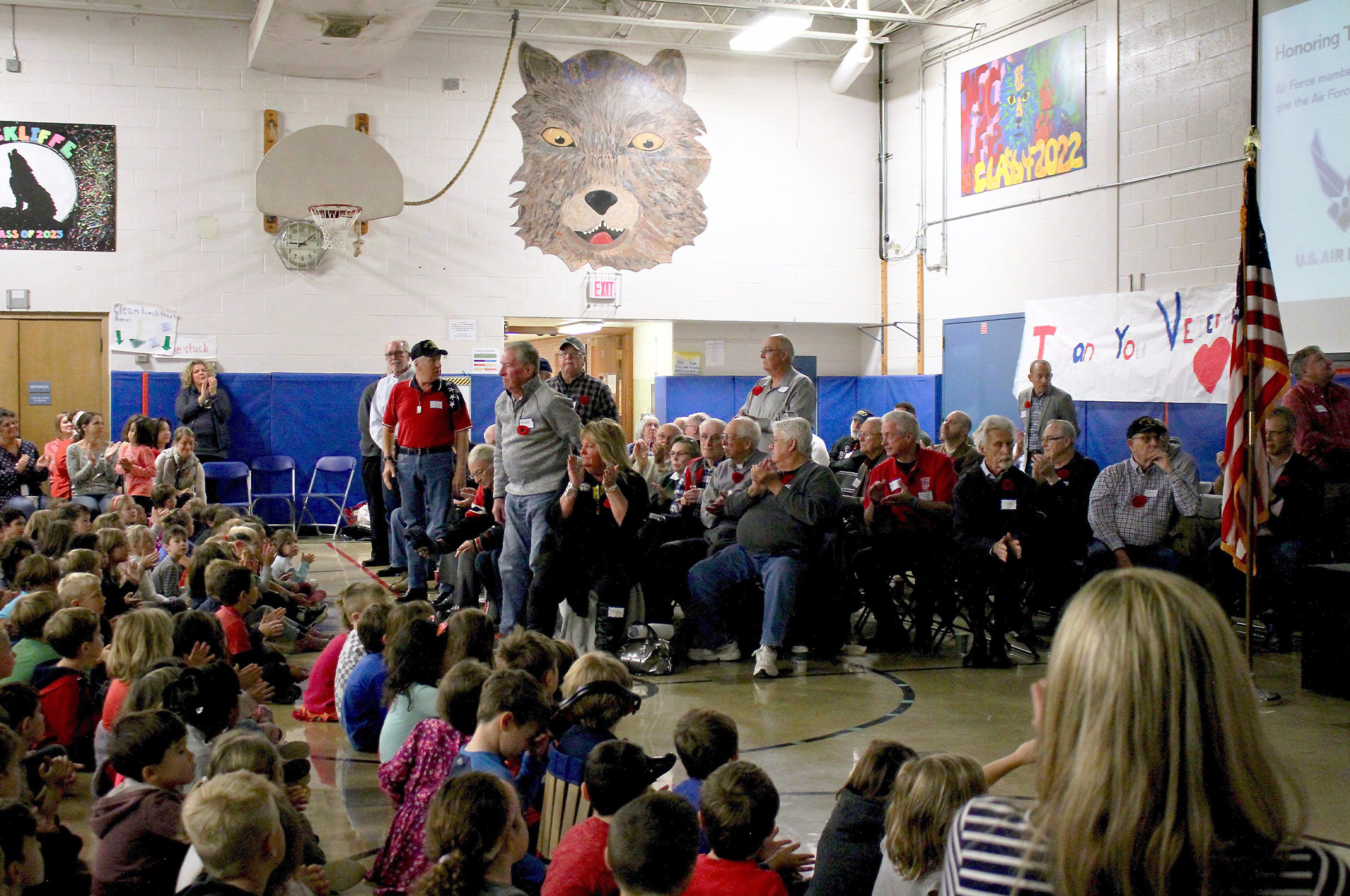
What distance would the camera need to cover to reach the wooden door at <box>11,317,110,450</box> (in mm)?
10773

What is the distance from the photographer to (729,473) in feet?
19.9

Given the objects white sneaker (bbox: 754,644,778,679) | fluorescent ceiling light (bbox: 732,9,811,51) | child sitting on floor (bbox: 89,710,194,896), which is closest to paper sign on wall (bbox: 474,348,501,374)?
fluorescent ceiling light (bbox: 732,9,811,51)

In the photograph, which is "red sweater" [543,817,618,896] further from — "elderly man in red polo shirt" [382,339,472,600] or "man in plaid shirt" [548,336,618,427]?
"elderly man in red polo shirt" [382,339,472,600]

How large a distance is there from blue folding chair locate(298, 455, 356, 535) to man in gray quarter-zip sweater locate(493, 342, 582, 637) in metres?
5.81

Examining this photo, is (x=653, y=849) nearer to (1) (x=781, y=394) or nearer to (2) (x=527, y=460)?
(2) (x=527, y=460)

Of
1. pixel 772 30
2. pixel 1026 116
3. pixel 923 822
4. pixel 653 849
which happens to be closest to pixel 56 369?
pixel 772 30

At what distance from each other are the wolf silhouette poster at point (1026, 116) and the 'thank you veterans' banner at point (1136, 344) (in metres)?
1.41

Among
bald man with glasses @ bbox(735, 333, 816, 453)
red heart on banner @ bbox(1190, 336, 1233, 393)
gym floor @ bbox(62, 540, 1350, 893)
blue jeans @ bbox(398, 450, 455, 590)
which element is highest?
red heart on banner @ bbox(1190, 336, 1233, 393)

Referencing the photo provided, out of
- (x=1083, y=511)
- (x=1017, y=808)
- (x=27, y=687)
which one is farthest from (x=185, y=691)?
(x=1083, y=511)

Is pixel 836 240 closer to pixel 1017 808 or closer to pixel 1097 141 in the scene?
pixel 1097 141

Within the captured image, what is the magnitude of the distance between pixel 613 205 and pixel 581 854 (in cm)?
1063

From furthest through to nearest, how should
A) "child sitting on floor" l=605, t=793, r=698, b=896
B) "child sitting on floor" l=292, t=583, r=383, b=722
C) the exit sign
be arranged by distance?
the exit sign → "child sitting on floor" l=292, t=583, r=383, b=722 → "child sitting on floor" l=605, t=793, r=698, b=896

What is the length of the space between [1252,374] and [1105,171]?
535 cm

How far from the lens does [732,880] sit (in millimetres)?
2074
